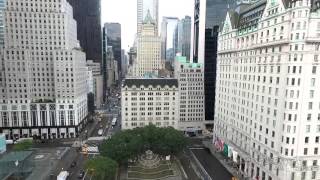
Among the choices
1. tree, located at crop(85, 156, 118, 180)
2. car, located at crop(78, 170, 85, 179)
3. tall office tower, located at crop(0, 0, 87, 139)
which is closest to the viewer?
tree, located at crop(85, 156, 118, 180)

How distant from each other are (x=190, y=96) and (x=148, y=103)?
3182 centimetres

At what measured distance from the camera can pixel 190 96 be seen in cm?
17962

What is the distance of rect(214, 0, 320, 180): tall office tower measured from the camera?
3334 inches

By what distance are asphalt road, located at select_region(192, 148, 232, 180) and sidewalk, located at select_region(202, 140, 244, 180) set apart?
1.94 metres

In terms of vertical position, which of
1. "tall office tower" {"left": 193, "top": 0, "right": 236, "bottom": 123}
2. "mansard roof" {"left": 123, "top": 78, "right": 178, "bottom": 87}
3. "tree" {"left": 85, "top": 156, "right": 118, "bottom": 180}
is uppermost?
"tall office tower" {"left": 193, "top": 0, "right": 236, "bottom": 123}

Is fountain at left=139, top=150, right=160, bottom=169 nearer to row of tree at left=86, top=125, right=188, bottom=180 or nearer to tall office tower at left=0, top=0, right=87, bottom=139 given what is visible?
row of tree at left=86, top=125, right=188, bottom=180

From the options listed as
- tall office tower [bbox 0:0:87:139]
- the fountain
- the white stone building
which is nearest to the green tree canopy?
the fountain

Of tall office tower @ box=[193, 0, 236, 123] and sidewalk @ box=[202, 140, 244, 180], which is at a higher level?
tall office tower @ box=[193, 0, 236, 123]

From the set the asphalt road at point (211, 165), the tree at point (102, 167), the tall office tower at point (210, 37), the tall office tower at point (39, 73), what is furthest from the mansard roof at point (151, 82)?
the tree at point (102, 167)

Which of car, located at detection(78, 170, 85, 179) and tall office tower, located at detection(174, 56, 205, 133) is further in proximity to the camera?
tall office tower, located at detection(174, 56, 205, 133)

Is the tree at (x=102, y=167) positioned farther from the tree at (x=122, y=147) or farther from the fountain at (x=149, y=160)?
the fountain at (x=149, y=160)

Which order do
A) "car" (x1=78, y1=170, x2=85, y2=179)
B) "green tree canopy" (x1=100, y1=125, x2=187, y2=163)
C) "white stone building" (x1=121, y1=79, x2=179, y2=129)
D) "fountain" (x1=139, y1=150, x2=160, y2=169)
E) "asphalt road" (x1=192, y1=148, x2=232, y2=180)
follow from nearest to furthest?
"car" (x1=78, y1=170, x2=85, y2=179), "green tree canopy" (x1=100, y1=125, x2=187, y2=163), "asphalt road" (x1=192, y1=148, x2=232, y2=180), "fountain" (x1=139, y1=150, x2=160, y2=169), "white stone building" (x1=121, y1=79, x2=179, y2=129)

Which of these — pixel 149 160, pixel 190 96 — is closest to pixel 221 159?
pixel 149 160

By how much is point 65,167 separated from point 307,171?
101966 millimetres
